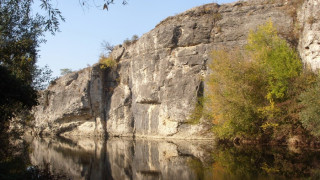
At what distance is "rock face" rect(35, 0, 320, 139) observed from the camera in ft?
103

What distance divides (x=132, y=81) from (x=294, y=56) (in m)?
21.3

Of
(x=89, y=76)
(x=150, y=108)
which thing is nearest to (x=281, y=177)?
(x=150, y=108)

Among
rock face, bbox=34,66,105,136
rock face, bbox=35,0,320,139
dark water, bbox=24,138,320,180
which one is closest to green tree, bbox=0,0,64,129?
dark water, bbox=24,138,320,180

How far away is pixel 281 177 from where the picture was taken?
1170 cm

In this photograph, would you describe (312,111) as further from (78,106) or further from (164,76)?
(78,106)

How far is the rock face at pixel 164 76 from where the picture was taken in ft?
103

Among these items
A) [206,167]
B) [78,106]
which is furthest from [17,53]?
[78,106]

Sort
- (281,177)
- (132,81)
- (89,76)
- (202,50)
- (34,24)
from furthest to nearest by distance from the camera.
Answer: (89,76) < (132,81) < (202,50) < (34,24) < (281,177)

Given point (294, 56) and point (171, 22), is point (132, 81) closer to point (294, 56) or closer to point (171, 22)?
point (171, 22)

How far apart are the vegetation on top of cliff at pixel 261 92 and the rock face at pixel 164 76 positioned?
2565 mm

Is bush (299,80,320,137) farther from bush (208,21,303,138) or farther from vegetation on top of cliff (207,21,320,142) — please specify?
bush (208,21,303,138)

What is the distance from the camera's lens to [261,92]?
78.4ft

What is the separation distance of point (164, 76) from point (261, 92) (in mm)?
13814

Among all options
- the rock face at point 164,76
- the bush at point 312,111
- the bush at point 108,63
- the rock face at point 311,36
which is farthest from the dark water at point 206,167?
the bush at point 108,63
